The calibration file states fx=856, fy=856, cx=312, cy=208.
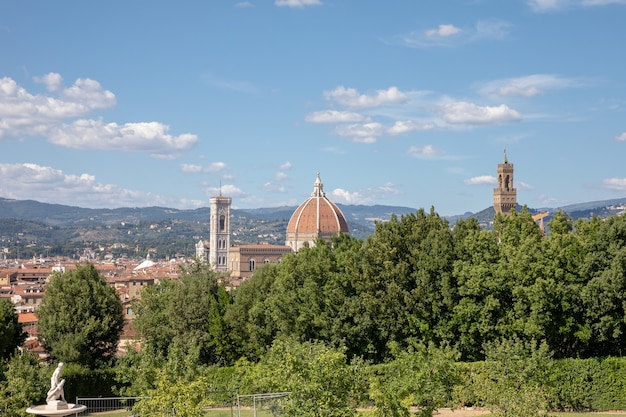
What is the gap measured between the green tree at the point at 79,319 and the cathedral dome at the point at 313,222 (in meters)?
119

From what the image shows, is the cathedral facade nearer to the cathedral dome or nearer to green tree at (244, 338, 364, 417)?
the cathedral dome

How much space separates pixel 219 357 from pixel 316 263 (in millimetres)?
8267

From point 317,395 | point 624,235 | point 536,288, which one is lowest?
point 317,395

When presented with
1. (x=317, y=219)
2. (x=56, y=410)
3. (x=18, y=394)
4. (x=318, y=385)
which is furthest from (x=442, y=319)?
(x=317, y=219)

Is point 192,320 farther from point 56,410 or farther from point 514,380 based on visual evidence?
point 56,410

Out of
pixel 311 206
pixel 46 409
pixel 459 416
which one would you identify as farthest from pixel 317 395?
pixel 311 206

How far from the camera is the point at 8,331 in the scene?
131 ft

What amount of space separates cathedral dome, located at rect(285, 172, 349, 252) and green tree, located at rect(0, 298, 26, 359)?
121 metres

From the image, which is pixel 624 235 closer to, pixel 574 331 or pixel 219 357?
pixel 574 331

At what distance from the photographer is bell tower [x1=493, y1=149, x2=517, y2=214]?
9662cm

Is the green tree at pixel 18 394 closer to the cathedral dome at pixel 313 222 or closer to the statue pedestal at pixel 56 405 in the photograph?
the statue pedestal at pixel 56 405

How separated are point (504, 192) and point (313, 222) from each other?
71173mm

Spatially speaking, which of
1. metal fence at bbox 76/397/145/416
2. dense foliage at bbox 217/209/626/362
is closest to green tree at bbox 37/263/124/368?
metal fence at bbox 76/397/145/416

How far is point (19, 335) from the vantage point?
42.1 m
